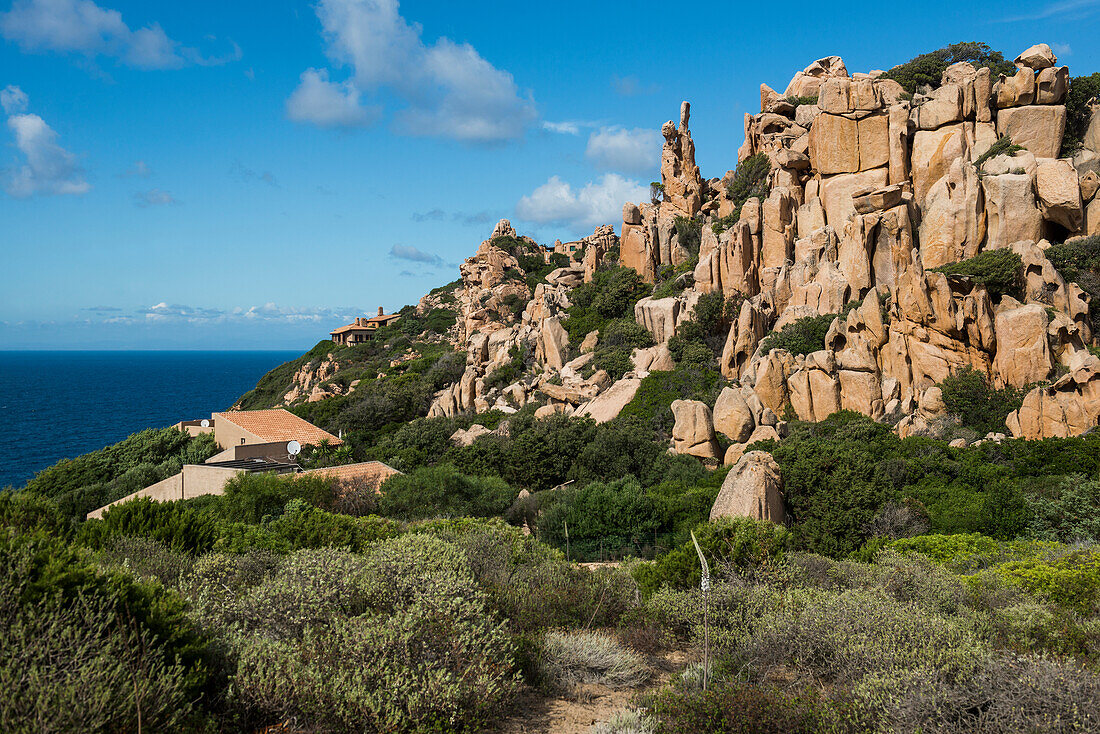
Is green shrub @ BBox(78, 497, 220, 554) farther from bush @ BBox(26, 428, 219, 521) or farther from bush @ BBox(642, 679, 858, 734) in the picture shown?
bush @ BBox(26, 428, 219, 521)

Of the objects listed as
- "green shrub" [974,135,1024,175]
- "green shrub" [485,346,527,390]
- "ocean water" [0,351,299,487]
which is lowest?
"ocean water" [0,351,299,487]

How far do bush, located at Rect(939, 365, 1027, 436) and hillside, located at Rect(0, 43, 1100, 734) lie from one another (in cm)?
14

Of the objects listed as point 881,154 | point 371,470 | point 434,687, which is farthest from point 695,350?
point 434,687

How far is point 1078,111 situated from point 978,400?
24.3 meters

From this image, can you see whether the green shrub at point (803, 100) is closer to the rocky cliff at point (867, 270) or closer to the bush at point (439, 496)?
the rocky cliff at point (867, 270)

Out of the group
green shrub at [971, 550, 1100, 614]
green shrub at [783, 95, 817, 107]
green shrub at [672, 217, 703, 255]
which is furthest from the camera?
green shrub at [672, 217, 703, 255]

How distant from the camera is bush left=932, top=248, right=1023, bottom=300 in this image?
92.7 feet

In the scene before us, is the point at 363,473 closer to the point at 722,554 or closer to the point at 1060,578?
the point at 722,554

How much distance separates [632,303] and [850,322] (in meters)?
17.0

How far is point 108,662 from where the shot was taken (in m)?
4.85

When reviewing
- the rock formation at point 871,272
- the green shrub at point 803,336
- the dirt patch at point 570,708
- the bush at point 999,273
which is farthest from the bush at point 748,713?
the bush at point 999,273

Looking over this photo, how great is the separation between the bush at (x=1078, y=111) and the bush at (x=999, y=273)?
529 inches

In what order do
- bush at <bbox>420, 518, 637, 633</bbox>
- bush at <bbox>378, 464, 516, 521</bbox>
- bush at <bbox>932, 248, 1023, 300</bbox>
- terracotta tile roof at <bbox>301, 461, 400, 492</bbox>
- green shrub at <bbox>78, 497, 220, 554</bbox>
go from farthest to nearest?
bush at <bbox>932, 248, 1023, 300</bbox>
terracotta tile roof at <bbox>301, 461, 400, 492</bbox>
bush at <bbox>378, 464, 516, 521</bbox>
green shrub at <bbox>78, 497, 220, 554</bbox>
bush at <bbox>420, 518, 637, 633</bbox>

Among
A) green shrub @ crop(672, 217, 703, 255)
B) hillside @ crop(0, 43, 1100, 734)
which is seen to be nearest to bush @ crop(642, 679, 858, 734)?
hillside @ crop(0, 43, 1100, 734)
